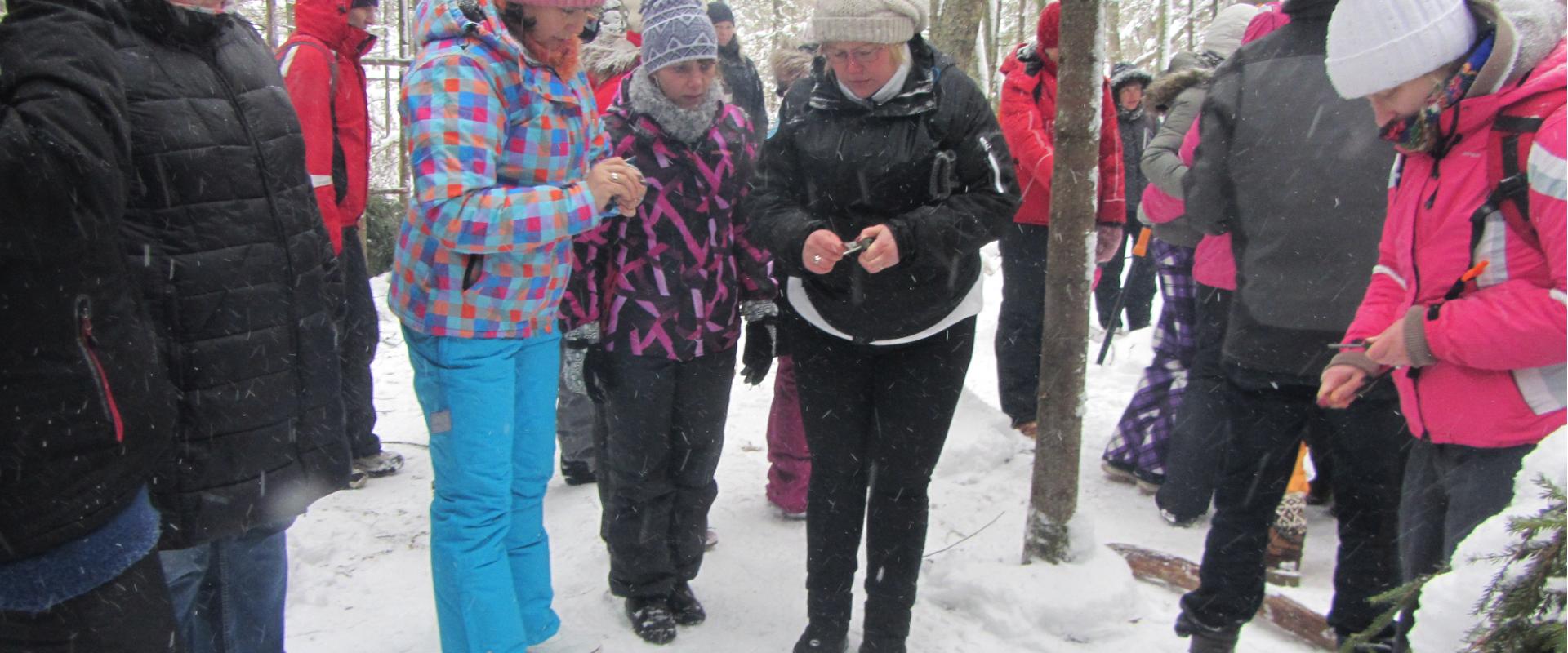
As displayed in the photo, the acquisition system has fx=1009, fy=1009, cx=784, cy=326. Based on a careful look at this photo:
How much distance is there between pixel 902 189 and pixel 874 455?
31.6 inches

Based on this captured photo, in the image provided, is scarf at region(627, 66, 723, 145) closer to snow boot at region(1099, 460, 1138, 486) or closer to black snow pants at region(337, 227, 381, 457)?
black snow pants at region(337, 227, 381, 457)

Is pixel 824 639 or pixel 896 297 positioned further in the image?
pixel 824 639

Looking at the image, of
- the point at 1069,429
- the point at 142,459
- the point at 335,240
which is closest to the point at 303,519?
the point at 335,240

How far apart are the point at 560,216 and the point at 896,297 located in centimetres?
96

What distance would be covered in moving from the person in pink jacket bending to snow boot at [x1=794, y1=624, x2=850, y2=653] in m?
1.58

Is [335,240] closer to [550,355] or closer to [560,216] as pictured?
[550,355]

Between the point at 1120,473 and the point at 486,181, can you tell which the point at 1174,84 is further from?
the point at 486,181

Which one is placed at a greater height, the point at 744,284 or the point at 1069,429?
the point at 744,284

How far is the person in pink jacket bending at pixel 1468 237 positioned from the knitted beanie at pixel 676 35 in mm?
1724

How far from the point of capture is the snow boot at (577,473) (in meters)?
4.72

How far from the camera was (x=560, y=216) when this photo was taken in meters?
2.67

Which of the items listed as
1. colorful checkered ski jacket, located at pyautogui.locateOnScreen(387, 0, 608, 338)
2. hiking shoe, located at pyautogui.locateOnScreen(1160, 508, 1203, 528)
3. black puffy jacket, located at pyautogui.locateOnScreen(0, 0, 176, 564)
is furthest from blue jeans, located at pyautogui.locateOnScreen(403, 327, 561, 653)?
hiking shoe, located at pyautogui.locateOnScreen(1160, 508, 1203, 528)

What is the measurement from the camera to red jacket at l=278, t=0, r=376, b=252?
422 centimetres

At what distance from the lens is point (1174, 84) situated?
4.52m
